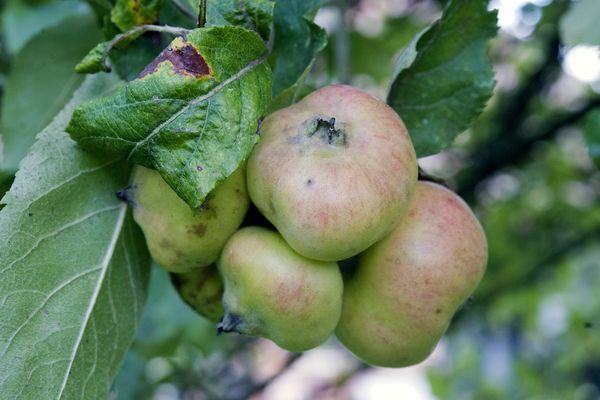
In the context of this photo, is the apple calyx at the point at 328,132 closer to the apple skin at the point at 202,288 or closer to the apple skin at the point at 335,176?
the apple skin at the point at 335,176

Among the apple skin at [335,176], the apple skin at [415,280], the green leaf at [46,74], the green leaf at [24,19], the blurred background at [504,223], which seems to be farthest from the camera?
the blurred background at [504,223]

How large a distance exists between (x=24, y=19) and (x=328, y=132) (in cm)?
119

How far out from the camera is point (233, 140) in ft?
2.90

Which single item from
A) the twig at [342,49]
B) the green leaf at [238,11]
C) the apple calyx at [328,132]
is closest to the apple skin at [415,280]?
the apple calyx at [328,132]

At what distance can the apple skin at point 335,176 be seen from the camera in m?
0.87

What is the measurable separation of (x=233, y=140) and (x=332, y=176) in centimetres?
12

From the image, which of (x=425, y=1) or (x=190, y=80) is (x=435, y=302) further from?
(x=425, y=1)

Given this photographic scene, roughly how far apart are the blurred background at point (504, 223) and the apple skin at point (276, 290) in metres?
0.28

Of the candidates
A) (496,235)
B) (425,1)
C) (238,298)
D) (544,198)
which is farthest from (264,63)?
(544,198)

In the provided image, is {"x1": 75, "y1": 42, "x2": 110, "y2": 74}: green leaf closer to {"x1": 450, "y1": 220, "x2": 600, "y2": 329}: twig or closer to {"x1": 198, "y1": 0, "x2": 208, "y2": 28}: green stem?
{"x1": 198, "y1": 0, "x2": 208, "y2": 28}: green stem

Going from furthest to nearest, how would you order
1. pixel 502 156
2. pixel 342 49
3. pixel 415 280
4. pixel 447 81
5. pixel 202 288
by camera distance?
pixel 502 156
pixel 342 49
pixel 447 81
pixel 202 288
pixel 415 280

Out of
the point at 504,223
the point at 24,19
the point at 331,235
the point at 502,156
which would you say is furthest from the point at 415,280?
the point at 504,223

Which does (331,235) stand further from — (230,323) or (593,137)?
(593,137)

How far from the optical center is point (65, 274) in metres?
1.01
